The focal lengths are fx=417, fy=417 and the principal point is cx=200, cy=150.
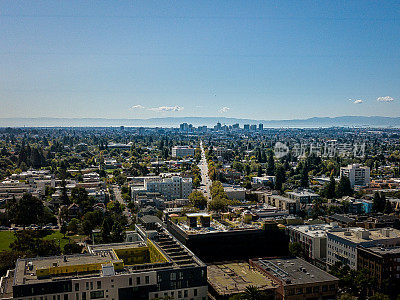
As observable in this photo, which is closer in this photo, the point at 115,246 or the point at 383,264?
the point at 383,264

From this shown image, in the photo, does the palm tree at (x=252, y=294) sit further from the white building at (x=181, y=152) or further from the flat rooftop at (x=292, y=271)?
the white building at (x=181, y=152)

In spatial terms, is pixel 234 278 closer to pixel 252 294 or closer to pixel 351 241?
pixel 252 294

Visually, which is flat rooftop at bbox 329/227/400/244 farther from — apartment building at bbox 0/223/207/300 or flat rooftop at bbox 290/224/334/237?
apartment building at bbox 0/223/207/300

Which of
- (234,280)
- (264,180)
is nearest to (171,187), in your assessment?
(264,180)

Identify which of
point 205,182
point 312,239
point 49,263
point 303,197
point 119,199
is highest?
point 49,263

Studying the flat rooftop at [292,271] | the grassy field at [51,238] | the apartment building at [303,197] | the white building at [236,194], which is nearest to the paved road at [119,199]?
the grassy field at [51,238]

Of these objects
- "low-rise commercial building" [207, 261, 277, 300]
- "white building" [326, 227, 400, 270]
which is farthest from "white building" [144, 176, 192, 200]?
"low-rise commercial building" [207, 261, 277, 300]

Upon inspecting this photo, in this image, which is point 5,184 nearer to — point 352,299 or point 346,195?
point 346,195
